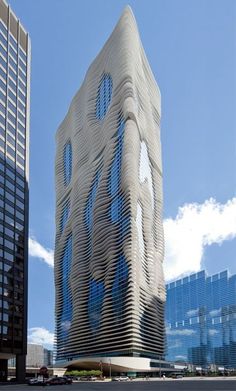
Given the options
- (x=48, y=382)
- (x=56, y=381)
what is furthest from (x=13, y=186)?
(x=48, y=382)

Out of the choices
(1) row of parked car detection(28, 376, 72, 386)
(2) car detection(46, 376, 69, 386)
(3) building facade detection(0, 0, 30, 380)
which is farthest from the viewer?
(3) building facade detection(0, 0, 30, 380)

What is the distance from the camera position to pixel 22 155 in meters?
136

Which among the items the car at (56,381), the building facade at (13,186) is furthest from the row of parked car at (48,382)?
the building facade at (13,186)

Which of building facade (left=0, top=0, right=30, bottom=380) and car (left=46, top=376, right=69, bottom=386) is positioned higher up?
building facade (left=0, top=0, right=30, bottom=380)

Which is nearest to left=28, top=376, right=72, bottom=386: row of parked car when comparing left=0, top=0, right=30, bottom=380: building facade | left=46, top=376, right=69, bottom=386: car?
left=46, top=376, right=69, bottom=386: car

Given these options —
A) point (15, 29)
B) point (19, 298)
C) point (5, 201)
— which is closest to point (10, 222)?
point (5, 201)

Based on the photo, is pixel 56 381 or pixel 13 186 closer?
pixel 56 381

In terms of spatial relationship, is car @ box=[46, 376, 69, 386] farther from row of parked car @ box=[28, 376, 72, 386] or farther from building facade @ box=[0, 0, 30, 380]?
building facade @ box=[0, 0, 30, 380]

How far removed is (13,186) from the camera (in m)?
128

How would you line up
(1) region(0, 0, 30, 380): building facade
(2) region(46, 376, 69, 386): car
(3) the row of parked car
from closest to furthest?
(3) the row of parked car, (2) region(46, 376, 69, 386): car, (1) region(0, 0, 30, 380): building facade

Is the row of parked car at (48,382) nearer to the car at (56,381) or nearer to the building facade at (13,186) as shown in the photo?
the car at (56,381)

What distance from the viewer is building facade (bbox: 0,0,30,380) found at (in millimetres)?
119250

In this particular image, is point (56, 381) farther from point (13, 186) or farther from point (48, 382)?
point (13, 186)

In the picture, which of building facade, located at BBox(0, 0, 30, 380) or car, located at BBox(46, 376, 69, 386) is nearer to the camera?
car, located at BBox(46, 376, 69, 386)
